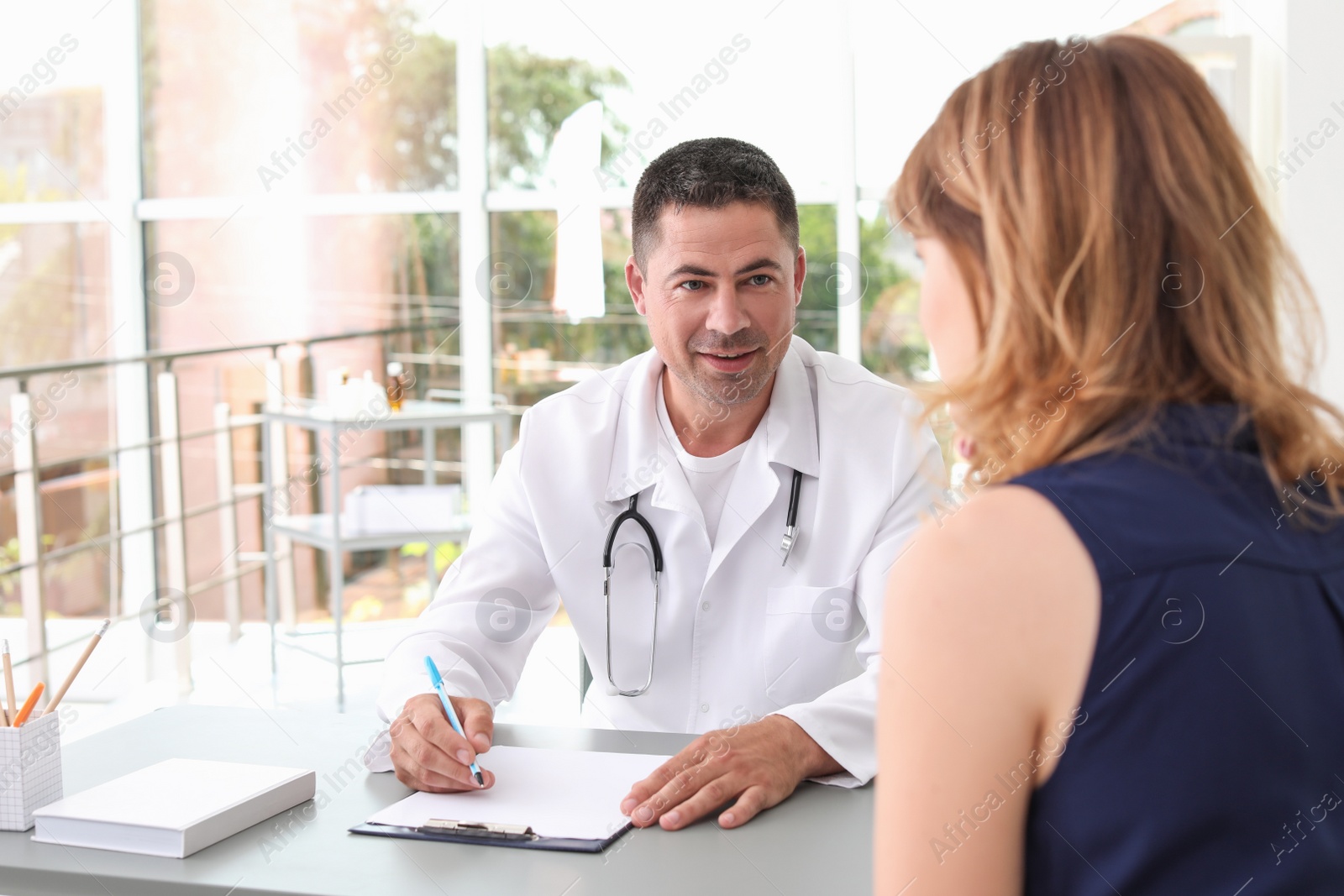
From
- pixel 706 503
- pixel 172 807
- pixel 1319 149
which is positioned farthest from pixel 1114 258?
pixel 1319 149

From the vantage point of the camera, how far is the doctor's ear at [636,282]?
6.59ft

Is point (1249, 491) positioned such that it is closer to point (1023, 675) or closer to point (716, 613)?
point (1023, 675)

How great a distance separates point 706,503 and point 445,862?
92 cm

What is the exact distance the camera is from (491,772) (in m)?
1.22

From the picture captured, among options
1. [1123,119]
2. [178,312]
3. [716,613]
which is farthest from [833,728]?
[178,312]

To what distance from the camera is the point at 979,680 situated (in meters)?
0.66

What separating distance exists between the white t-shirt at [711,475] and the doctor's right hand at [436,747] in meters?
0.64

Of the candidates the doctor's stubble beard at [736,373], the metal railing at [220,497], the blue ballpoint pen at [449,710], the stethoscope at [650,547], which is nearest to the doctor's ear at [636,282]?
the doctor's stubble beard at [736,373]

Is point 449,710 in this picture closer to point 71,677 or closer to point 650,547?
point 71,677

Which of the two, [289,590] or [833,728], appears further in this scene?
[289,590]

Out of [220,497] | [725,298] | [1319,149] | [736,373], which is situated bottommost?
[220,497]

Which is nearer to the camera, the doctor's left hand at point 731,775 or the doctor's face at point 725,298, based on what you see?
the doctor's left hand at point 731,775

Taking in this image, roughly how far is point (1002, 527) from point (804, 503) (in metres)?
1.12

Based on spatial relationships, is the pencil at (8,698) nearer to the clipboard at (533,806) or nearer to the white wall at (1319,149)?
the clipboard at (533,806)
